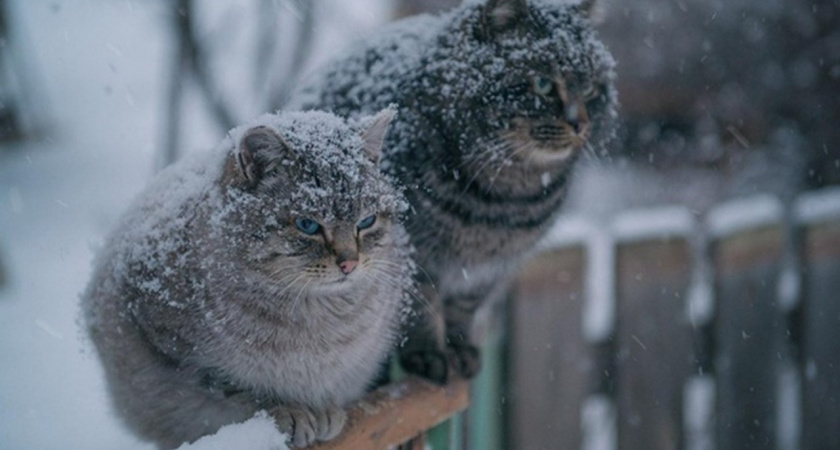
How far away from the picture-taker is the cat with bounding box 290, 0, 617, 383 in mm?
1597

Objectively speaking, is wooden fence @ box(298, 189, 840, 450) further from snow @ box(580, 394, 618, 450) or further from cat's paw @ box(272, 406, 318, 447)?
cat's paw @ box(272, 406, 318, 447)

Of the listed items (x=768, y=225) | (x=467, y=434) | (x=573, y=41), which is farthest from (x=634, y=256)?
(x=573, y=41)

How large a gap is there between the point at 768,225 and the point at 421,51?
8.15 ft

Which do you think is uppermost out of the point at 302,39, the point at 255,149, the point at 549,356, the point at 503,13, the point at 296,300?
the point at 302,39

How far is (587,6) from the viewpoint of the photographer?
1.64m

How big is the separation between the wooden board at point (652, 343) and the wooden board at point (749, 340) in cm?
21

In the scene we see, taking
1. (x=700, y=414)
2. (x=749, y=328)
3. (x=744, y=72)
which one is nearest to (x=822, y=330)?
(x=749, y=328)

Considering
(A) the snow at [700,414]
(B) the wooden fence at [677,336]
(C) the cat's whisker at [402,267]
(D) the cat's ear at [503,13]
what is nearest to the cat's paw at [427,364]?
(C) the cat's whisker at [402,267]

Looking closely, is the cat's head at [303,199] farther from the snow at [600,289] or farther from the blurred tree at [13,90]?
the blurred tree at [13,90]

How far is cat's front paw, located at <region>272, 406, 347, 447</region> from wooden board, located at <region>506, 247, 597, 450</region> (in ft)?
5.93

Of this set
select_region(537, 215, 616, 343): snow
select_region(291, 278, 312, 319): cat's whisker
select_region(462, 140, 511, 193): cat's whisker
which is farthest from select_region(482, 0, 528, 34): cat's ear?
select_region(537, 215, 616, 343): snow

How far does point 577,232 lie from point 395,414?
2021 millimetres

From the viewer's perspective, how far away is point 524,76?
5.21ft

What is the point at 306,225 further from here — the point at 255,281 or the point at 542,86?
the point at 542,86
